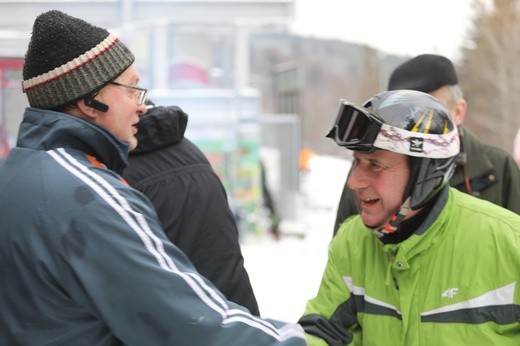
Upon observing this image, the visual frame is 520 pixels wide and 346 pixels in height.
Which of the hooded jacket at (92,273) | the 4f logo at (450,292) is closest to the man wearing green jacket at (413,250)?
the 4f logo at (450,292)

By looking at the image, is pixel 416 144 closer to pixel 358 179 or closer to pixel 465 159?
pixel 358 179

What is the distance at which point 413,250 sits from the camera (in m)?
2.79

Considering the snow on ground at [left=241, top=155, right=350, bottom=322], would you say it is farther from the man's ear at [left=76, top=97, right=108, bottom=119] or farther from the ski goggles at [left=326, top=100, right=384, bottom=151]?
the man's ear at [left=76, top=97, right=108, bottom=119]

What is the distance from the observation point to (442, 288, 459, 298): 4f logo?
9.00 feet

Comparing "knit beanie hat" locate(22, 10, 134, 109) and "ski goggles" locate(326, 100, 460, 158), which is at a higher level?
"knit beanie hat" locate(22, 10, 134, 109)

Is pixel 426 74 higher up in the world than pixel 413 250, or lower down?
higher up

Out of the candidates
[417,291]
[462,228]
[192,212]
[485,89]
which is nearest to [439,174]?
[462,228]

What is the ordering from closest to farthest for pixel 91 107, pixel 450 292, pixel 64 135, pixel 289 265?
pixel 64 135 < pixel 91 107 < pixel 450 292 < pixel 289 265

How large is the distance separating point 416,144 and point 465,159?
52.1 inches

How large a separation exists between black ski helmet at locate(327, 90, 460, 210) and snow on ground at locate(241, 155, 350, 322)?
4.62 metres

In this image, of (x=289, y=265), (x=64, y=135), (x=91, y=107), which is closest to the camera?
(x=64, y=135)

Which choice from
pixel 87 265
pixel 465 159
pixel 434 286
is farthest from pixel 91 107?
pixel 465 159

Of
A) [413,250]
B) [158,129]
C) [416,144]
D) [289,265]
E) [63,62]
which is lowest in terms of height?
[289,265]

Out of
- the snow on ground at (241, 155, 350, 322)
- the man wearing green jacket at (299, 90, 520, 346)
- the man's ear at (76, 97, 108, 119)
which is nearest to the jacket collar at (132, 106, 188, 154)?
the man wearing green jacket at (299, 90, 520, 346)
